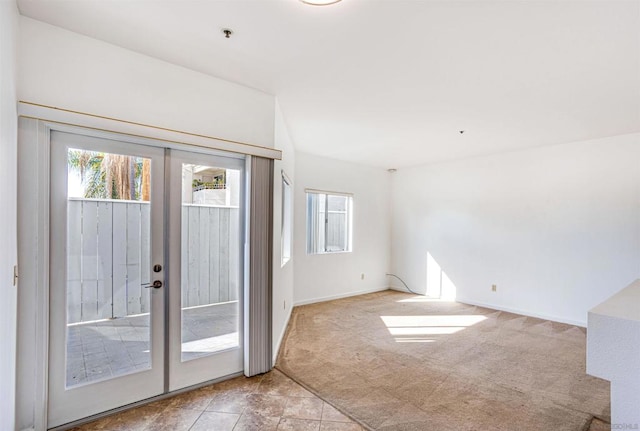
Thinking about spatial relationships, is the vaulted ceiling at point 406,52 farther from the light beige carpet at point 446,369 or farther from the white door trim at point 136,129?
the light beige carpet at point 446,369

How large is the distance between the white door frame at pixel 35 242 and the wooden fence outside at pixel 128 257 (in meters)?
0.17

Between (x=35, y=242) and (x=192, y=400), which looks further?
(x=192, y=400)

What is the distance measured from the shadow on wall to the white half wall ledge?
4477 millimetres

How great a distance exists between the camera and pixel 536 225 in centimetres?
471

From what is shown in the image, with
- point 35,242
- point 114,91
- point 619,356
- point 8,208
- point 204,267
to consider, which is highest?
point 114,91

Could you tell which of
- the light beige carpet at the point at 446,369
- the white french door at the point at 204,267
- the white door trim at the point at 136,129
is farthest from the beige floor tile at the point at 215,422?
the white door trim at the point at 136,129

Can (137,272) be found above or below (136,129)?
below

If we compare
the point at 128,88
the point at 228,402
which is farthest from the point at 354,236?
the point at 128,88

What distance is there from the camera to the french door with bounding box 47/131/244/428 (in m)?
2.08

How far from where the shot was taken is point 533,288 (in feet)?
15.5

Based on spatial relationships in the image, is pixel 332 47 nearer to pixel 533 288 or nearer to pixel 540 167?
pixel 540 167

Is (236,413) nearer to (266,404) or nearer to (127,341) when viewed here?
(266,404)

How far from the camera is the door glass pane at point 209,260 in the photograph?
259 centimetres

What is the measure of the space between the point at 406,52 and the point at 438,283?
4.73m
